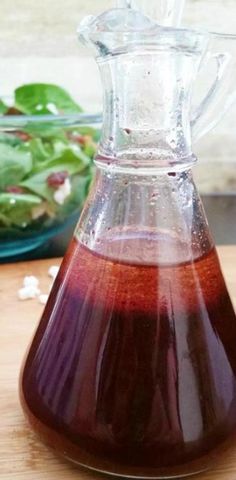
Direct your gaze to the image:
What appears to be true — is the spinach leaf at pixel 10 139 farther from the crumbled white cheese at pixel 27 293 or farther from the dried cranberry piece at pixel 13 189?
the crumbled white cheese at pixel 27 293

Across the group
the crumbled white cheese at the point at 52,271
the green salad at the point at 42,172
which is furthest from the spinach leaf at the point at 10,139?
the crumbled white cheese at the point at 52,271

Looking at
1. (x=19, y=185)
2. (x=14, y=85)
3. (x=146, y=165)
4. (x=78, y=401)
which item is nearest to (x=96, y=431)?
(x=78, y=401)

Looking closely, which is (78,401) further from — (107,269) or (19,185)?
(19,185)

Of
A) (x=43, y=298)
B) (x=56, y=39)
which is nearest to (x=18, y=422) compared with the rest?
(x=43, y=298)

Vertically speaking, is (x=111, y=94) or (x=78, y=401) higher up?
(x=111, y=94)

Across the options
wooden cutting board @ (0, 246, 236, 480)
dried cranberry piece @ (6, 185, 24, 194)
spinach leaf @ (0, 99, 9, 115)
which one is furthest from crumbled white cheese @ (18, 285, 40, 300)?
spinach leaf @ (0, 99, 9, 115)

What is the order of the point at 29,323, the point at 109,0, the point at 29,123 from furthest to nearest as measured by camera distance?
the point at 109,0
the point at 29,123
the point at 29,323
